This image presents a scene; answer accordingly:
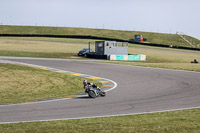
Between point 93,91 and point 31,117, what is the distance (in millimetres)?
5373

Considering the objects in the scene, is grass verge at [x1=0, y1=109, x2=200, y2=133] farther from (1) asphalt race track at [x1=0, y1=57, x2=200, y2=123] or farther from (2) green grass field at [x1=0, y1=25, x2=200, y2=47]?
(2) green grass field at [x1=0, y1=25, x2=200, y2=47]

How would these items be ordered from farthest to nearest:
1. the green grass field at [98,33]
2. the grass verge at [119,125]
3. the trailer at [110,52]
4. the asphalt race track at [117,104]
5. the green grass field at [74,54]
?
1. the green grass field at [98,33]
2. the trailer at [110,52]
3. the green grass field at [74,54]
4. the asphalt race track at [117,104]
5. the grass verge at [119,125]

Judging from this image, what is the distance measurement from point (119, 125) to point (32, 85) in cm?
1211

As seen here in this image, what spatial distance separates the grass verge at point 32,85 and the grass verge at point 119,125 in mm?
5979

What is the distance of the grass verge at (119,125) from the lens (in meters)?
9.75

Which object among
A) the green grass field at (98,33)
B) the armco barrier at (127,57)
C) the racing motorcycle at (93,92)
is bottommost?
the armco barrier at (127,57)

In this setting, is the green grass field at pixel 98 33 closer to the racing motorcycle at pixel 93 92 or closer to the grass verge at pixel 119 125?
the racing motorcycle at pixel 93 92

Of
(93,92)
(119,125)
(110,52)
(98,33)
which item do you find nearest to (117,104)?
(93,92)

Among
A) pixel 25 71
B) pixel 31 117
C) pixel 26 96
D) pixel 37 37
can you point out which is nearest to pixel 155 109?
pixel 31 117

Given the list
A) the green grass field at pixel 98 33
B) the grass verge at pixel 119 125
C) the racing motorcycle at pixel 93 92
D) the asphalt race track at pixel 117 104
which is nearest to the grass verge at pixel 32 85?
the racing motorcycle at pixel 93 92

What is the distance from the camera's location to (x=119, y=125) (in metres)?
10.4

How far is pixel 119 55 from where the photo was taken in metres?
47.4

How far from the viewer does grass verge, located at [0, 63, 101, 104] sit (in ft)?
58.2

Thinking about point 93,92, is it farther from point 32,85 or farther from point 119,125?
point 119,125
